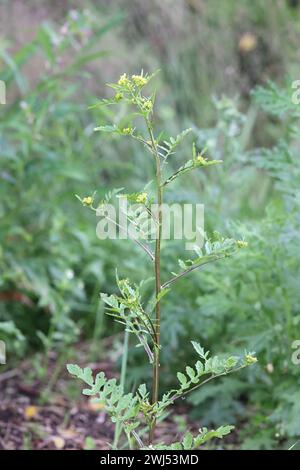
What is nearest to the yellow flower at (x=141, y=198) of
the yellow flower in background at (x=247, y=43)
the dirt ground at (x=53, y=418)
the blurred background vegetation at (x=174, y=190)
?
the blurred background vegetation at (x=174, y=190)

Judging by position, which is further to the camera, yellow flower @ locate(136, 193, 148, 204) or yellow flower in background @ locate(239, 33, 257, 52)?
yellow flower in background @ locate(239, 33, 257, 52)

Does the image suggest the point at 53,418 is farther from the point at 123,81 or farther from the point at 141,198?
the point at 123,81

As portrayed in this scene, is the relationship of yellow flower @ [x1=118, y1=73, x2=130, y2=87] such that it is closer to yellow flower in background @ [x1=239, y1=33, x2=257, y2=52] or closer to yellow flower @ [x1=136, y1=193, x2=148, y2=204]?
yellow flower @ [x1=136, y1=193, x2=148, y2=204]

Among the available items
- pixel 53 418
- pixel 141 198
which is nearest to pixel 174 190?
pixel 53 418

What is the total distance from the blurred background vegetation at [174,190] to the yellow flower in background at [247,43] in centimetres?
1

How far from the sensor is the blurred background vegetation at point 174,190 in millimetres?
2336

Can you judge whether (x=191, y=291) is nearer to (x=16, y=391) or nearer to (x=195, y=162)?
(x=16, y=391)

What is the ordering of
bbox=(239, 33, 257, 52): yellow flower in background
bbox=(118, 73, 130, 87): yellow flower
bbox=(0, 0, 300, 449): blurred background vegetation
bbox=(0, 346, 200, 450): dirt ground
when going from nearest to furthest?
bbox=(118, 73, 130, 87): yellow flower
bbox=(0, 0, 300, 449): blurred background vegetation
bbox=(0, 346, 200, 450): dirt ground
bbox=(239, 33, 257, 52): yellow flower in background

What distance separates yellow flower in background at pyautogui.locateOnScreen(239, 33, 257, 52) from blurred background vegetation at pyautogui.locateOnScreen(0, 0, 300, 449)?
12mm

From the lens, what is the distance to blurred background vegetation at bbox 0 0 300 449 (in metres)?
Result: 2.34

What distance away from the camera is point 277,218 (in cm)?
228

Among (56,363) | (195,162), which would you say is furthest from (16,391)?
(195,162)

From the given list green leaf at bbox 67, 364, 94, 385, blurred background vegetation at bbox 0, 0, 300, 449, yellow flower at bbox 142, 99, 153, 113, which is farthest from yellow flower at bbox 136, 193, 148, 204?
blurred background vegetation at bbox 0, 0, 300, 449
